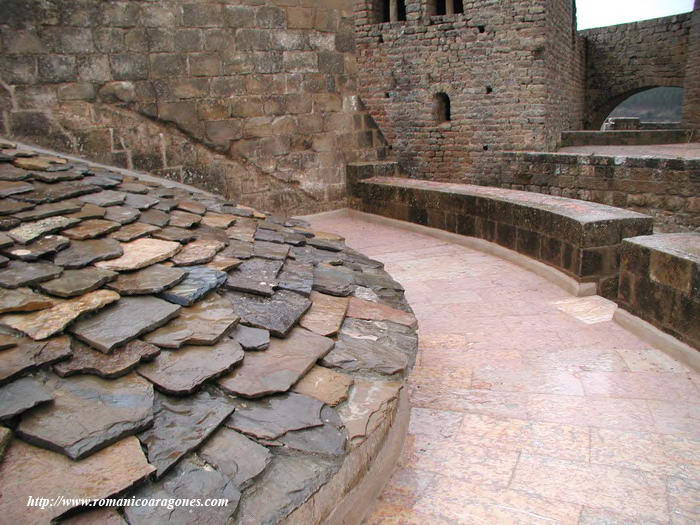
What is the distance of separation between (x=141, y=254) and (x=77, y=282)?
0.43 meters

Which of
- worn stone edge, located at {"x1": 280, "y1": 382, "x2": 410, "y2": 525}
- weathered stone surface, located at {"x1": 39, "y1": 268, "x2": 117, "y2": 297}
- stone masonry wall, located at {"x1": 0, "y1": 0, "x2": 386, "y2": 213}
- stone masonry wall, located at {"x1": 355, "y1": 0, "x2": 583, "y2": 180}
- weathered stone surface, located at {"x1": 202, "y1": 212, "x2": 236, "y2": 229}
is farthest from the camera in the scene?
stone masonry wall, located at {"x1": 355, "y1": 0, "x2": 583, "y2": 180}

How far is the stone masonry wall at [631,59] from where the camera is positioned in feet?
62.8

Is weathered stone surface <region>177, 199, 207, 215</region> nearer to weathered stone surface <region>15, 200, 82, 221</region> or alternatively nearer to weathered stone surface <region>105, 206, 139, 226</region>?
weathered stone surface <region>105, 206, 139, 226</region>

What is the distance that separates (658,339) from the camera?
347cm

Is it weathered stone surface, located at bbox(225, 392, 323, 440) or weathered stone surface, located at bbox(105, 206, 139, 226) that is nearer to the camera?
weathered stone surface, located at bbox(225, 392, 323, 440)

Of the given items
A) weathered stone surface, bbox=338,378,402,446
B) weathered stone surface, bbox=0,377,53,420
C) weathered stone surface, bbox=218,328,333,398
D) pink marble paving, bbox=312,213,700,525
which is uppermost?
weathered stone surface, bbox=0,377,53,420

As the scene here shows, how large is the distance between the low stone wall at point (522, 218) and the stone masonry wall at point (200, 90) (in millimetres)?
652

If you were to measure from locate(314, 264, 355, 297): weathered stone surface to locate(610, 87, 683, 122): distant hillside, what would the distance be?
39.8 m

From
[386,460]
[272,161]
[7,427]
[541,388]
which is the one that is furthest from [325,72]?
[7,427]

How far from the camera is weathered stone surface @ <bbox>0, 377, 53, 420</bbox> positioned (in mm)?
1633

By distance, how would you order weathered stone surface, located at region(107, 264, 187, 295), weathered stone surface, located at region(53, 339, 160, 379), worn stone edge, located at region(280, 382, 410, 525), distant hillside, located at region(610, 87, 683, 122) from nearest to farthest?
worn stone edge, located at region(280, 382, 410, 525) < weathered stone surface, located at region(53, 339, 160, 379) < weathered stone surface, located at region(107, 264, 187, 295) < distant hillside, located at region(610, 87, 683, 122)

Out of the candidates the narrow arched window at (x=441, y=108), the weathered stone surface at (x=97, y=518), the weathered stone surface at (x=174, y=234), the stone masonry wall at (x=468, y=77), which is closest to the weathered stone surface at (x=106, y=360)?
the weathered stone surface at (x=97, y=518)

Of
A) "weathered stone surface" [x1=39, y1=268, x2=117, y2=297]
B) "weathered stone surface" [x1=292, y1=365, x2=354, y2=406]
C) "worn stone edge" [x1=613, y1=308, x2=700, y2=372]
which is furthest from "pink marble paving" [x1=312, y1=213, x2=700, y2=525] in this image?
"weathered stone surface" [x1=39, y1=268, x2=117, y2=297]

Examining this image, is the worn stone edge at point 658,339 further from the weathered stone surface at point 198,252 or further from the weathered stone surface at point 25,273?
the weathered stone surface at point 25,273
